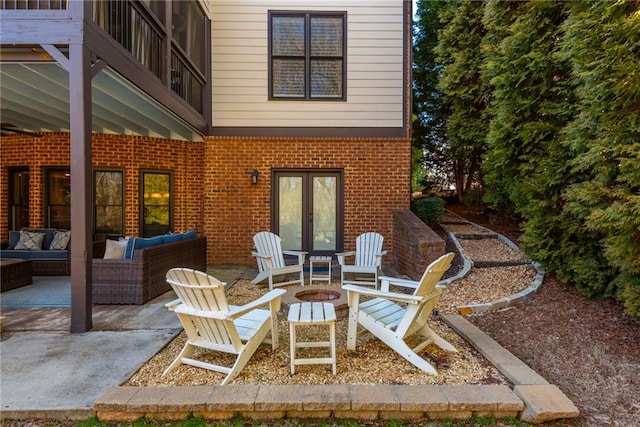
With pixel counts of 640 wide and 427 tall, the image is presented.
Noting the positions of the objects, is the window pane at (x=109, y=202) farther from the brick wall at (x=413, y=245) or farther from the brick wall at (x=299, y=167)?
the brick wall at (x=413, y=245)

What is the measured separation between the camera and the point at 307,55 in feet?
24.1

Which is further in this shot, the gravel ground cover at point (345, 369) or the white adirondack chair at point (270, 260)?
the white adirondack chair at point (270, 260)

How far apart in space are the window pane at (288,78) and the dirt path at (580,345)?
216 inches

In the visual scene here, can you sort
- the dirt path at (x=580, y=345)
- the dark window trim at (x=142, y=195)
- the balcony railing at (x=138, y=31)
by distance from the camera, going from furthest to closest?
1. the dark window trim at (x=142, y=195)
2. the balcony railing at (x=138, y=31)
3. the dirt path at (x=580, y=345)

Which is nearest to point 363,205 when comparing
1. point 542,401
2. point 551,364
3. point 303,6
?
point 303,6

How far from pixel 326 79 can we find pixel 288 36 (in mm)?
1159

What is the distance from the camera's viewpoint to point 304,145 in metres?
7.39

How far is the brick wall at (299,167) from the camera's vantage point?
291 inches

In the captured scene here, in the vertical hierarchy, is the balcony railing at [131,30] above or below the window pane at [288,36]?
below

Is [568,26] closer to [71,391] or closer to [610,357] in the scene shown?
[610,357]

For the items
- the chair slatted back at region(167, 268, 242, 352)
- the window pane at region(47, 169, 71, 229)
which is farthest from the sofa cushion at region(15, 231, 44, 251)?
the chair slatted back at region(167, 268, 242, 352)

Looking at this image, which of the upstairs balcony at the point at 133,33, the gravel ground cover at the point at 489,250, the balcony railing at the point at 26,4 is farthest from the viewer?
the gravel ground cover at the point at 489,250

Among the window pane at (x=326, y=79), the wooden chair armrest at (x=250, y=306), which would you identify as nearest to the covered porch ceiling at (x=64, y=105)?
the window pane at (x=326, y=79)

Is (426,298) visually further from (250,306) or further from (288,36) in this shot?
(288,36)
